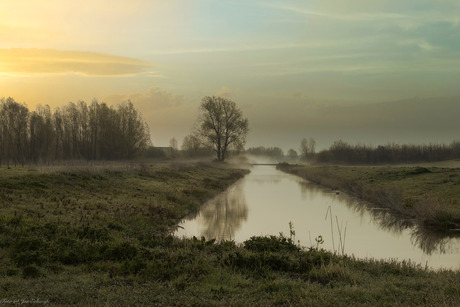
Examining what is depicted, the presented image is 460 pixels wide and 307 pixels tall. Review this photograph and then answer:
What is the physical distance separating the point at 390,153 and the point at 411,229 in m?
68.8

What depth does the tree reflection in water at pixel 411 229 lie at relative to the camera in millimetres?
14391

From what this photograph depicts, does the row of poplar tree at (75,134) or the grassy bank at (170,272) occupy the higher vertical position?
the row of poplar tree at (75,134)

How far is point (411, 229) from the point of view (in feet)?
59.3

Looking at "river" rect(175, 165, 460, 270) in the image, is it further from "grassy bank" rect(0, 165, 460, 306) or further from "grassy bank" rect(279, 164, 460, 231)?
"grassy bank" rect(0, 165, 460, 306)

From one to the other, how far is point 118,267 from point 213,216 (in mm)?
13154

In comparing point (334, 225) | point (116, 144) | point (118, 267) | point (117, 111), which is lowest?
point (334, 225)

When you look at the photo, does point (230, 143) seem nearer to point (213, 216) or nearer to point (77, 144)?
point (77, 144)

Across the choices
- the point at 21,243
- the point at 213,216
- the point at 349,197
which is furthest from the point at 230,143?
the point at 21,243

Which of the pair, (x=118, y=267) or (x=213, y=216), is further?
(x=213, y=216)

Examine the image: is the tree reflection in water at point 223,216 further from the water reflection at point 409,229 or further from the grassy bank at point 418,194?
the grassy bank at point 418,194

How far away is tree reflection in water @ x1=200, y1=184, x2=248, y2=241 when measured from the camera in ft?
54.9

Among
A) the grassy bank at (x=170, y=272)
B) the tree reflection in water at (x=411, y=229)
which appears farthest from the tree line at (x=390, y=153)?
the grassy bank at (x=170, y=272)

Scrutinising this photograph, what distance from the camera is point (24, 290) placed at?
22.8ft

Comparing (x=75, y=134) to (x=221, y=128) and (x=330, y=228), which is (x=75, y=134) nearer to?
(x=221, y=128)
